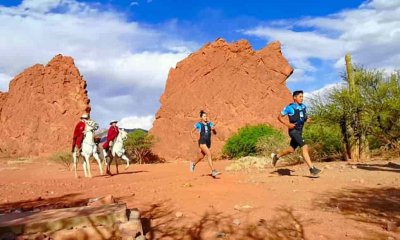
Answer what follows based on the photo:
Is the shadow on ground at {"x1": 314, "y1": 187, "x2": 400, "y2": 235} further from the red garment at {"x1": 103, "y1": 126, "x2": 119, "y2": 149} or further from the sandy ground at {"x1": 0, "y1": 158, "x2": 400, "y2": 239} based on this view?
the red garment at {"x1": 103, "y1": 126, "x2": 119, "y2": 149}

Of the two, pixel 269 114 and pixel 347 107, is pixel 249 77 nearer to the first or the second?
pixel 269 114

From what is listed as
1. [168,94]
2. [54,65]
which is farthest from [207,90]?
[54,65]

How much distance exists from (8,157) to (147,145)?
14.8 m

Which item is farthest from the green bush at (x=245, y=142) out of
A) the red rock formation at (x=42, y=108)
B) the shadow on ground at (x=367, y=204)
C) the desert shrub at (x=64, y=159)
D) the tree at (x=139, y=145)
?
the shadow on ground at (x=367, y=204)

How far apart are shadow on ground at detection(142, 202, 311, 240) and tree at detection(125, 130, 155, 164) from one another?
30689 mm

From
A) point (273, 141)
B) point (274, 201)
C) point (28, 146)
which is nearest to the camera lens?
point (274, 201)

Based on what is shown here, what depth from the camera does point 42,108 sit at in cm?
4547

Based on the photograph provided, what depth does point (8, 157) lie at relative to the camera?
143ft

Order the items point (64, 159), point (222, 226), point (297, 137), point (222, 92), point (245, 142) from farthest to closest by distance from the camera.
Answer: point (222, 92), point (64, 159), point (245, 142), point (297, 137), point (222, 226)

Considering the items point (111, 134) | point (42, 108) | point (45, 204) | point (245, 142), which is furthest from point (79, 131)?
point (42, 108)

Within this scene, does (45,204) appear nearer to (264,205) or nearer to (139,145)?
(264,205)

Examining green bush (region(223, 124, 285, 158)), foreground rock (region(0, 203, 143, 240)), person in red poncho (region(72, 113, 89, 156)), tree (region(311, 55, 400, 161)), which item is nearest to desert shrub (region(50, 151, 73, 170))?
green bush (region(223, 124, 285, 158))

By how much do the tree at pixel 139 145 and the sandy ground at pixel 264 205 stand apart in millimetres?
26308

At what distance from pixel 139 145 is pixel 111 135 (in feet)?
71.6
